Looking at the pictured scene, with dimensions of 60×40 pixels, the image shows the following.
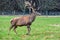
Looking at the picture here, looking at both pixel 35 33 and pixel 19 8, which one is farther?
pixel 19 8

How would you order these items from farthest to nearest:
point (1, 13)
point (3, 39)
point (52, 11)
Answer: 1. point (52, 11)
2. point (1, 13)
3. point (3, 39)

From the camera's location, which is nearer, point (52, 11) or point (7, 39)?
point (7, 39)

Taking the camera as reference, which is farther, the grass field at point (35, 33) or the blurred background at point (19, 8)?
the blurred background at point (19, 8)

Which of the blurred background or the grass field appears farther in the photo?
the blurred background

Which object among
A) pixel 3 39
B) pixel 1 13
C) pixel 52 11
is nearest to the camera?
pixel 3 39

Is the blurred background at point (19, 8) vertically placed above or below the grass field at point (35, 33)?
below

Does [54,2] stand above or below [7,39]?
below

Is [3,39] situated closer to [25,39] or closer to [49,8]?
[25,39]

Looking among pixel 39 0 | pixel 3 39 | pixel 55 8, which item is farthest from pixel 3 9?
pixel 3 39

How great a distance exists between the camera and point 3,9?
65125 millimetres

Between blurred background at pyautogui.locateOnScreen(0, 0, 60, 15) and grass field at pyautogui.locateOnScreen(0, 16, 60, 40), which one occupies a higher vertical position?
grass field at pyautogui.locateOnScreen(0, 16, 60, 40)

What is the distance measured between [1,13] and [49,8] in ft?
43.2

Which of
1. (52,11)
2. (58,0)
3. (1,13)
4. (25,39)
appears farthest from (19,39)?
(58,0)

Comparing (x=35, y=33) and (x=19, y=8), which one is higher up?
(x=35, y=33)
